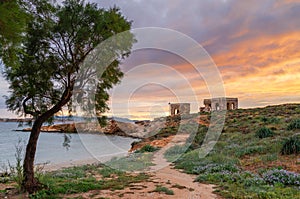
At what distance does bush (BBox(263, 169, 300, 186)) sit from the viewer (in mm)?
7793

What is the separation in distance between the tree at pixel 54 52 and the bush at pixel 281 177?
610cm

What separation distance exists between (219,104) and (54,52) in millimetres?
43906

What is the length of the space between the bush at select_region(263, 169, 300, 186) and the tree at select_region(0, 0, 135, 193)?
6105 mm

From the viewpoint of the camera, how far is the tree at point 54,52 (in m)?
7.30

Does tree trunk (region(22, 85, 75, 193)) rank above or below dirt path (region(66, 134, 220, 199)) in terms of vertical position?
above

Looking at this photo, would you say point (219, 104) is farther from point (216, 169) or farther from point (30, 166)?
point (30, 166)

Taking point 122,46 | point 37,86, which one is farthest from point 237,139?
point 37,86

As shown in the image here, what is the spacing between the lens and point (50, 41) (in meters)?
7.56

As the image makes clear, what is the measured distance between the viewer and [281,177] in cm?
813

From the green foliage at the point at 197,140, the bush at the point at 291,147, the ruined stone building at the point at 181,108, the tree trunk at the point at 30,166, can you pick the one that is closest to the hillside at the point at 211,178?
the bush at the point at 291,147

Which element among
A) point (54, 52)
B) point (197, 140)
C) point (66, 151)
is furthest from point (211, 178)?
point (66, 151)

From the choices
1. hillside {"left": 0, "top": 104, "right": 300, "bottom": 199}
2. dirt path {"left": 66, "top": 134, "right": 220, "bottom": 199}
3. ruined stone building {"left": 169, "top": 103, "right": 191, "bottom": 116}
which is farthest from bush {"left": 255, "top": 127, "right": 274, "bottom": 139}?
ruined stone building {"left": 169, "top": 103, "right": 191, "bottom": 116}

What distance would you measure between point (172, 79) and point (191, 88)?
1363mm

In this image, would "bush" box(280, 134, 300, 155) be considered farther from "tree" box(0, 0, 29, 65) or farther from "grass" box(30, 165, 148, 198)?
"tree" box(0, 0, 29, 65)
